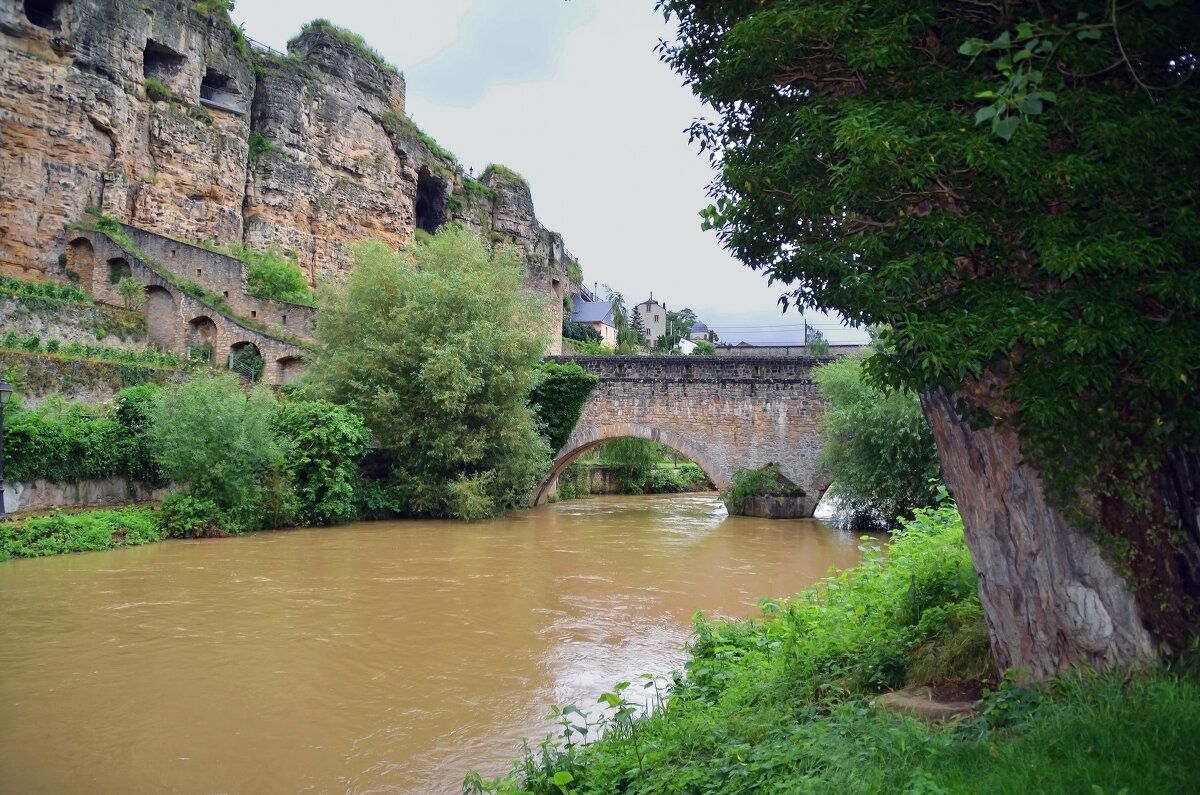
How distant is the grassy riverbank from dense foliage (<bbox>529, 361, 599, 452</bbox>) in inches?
629

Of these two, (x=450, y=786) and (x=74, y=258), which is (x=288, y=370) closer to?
(x=74, y=258)

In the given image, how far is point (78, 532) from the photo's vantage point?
13.6 meters

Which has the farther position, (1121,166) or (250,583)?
(250,583)

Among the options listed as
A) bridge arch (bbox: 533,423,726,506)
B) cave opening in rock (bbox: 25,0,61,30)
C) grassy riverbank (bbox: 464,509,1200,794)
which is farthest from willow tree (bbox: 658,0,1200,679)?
cave opening in rock (bbox: 25,0,61,30)

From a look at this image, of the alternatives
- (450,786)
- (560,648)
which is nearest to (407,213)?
(560,648)

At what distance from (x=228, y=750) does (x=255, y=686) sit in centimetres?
145

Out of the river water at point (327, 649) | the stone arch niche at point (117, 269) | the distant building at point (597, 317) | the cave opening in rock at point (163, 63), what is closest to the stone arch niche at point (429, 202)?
the cave opening in rock at point (163, 63)

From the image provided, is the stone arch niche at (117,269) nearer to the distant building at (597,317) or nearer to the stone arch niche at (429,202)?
the stone arch niche at (429,202)

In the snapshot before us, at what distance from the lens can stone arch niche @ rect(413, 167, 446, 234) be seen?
1604 inches

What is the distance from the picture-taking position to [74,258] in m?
26.1

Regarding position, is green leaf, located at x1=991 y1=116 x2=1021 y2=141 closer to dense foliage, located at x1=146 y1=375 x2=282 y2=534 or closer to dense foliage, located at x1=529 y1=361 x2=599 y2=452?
dense foliage, located at x1=146 y1=375 x2=282 y2=534

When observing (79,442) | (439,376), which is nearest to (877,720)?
(439,376)

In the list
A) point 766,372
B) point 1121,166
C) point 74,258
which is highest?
point 74,258

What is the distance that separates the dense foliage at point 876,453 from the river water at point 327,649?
8.52 feet
